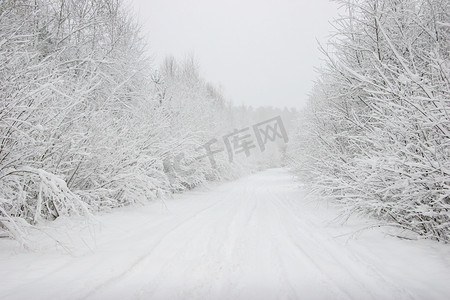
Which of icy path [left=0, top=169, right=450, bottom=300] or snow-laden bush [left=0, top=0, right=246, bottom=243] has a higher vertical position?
snow-laden bush [left=0, top=0, right=246, bottom=243]

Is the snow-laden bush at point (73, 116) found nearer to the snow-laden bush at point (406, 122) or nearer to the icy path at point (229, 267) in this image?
the icy path at point (229, 267)

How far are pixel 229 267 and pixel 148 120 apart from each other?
7429 mm

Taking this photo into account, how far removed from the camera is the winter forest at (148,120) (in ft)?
12.6

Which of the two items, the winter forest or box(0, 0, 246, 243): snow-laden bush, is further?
box(0, 0, 246, 243): snow-laden bush

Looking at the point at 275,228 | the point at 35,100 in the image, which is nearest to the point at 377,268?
the point at 275,228

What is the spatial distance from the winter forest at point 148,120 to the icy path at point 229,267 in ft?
0.85

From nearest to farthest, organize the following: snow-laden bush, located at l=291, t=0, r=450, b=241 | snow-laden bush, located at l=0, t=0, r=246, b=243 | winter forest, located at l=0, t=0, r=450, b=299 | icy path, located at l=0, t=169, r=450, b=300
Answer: icy path, located at l=0, t=169, r=450, b=300, snow-laden bush, located at l=291, t=0, r=450, b=241, winter forest, located at l=0, t=0, r=450, b=299, snow-laden bush, located at l=0, t=0, r=246, b=243

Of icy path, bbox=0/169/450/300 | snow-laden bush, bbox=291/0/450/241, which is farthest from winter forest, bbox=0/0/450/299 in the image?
icy path, bbox=0/169/450/300

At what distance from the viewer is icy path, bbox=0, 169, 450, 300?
2.79 m

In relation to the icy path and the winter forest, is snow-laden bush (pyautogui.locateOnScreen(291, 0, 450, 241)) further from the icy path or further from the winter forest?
the icy path

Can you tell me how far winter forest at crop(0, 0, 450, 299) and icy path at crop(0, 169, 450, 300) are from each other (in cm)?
26

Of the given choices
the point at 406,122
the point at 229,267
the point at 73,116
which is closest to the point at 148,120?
the point at 73,116

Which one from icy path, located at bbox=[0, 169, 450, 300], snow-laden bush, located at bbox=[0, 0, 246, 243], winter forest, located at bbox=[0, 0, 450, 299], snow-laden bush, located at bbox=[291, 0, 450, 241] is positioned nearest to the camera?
icy path, located at bbox=[0, 169, 450, 300]

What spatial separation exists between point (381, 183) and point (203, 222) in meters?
4.24
